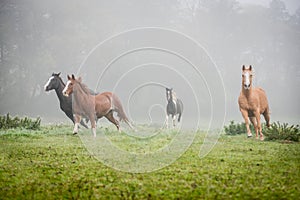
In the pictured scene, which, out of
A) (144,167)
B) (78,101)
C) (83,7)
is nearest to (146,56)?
(83,7)

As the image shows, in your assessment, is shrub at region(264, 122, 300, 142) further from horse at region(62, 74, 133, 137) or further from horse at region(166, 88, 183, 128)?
horse at region(62, 74, 133, 137)

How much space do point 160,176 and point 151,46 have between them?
901cm

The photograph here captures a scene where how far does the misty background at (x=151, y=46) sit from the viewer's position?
12.1m

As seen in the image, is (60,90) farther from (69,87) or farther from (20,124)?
(20,124)

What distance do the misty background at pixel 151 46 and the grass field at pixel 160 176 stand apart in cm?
628

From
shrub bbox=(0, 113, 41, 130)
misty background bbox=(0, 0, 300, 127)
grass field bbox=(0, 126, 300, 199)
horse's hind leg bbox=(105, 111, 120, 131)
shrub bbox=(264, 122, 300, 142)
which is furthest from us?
misty background bbox=(0, 0, 300, 127)

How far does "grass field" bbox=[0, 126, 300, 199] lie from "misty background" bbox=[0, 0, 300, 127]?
628 centimetres

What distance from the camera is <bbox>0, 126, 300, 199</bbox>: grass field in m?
3.16

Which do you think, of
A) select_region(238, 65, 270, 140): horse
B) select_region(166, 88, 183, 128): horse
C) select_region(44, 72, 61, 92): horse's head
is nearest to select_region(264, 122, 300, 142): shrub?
select_region(238, 65, 270, 140): horse

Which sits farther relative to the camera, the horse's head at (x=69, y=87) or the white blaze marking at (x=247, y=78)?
the horse's head at (x=69, y=87)

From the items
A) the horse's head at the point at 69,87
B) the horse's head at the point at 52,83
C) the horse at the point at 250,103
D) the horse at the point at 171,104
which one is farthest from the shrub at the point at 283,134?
the horse's head at the point at 52,83

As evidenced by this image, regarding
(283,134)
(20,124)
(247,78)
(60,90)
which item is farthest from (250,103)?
(20,124)

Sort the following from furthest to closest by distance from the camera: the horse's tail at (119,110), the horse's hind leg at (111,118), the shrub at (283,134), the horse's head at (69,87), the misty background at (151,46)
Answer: the misty background at (151,46)
the horse's tail at (119,110)
the horse's hind leg at (111,118)
the horse's head at (69,87)
the shrub at (283,134)

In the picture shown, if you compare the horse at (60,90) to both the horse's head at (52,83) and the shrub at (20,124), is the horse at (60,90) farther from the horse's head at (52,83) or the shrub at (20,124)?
the shrub at (20,124)
